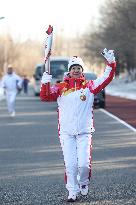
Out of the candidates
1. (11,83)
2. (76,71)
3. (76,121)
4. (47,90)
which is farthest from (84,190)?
(11,83)

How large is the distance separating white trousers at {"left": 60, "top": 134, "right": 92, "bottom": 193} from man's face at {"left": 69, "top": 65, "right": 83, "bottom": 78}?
738 millimetres

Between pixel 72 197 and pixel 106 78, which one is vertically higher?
pixel 106 78

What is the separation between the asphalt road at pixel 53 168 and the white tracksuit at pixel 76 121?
1.14ft

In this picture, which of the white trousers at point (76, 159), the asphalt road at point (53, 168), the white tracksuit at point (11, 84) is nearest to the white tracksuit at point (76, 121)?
the white trousers at point (76, 159)

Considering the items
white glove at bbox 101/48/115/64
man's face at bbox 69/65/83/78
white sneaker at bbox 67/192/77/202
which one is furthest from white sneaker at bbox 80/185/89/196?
white glove at bbox 101/48/115/64

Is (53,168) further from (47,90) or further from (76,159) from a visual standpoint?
(47,90)

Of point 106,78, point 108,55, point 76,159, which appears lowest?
point 76,159

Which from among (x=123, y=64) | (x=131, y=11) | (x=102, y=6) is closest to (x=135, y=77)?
(x=123, y=64)

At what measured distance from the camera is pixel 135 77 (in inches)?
4060

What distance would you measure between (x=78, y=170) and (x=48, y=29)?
176 cm

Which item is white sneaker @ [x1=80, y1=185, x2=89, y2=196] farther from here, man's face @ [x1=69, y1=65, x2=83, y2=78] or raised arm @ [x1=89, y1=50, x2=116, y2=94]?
man's face @ [x1=69, y1=65, x2=83, y2=78]

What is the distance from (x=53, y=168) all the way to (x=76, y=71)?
3442mm

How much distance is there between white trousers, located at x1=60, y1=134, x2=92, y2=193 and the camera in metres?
8.85

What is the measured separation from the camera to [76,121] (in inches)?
349
